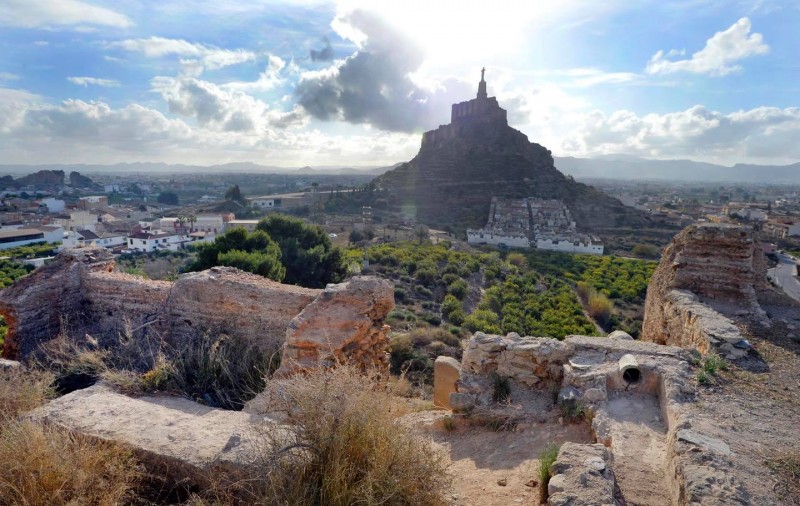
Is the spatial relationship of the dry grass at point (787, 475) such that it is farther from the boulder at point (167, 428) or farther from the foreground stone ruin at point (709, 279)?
the boulder at point (167, 428)

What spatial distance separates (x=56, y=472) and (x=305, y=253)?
1362cm

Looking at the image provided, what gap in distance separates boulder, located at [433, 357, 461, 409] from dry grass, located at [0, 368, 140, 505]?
12.1 feet

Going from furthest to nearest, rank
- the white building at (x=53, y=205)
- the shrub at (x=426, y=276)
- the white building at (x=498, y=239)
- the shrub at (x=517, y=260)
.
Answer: the white building at (x=53, y=205) < the white building at (x=498, y=239) < the shrub at (x=517, y=260) < the shrub at (x=426, y=276)

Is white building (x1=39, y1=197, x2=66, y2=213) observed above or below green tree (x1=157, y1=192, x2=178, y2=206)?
below

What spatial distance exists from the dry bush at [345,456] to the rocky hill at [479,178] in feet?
175

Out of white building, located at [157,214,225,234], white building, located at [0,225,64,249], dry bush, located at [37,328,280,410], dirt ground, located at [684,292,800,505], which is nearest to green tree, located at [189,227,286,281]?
dry bush, located at [37,328,280,410]

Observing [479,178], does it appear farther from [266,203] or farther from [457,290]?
[457,290]

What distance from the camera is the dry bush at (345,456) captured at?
108 inches

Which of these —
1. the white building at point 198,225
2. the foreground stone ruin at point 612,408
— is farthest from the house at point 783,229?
the white building at point 198,225

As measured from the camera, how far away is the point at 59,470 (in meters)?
2.98

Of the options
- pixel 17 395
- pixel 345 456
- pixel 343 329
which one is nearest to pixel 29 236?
pixel 17 395

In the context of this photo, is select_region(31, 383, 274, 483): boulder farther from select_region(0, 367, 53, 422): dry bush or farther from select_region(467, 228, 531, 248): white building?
select_region(467, 228, 531, 248): white building

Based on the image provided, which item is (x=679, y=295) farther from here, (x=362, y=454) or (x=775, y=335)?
(x=362, y=454)

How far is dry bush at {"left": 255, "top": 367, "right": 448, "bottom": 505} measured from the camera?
9.00 ft
